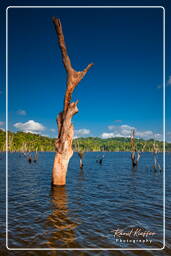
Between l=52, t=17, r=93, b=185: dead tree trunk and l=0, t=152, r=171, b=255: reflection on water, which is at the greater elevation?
l=52, t=17, r=93, b=185: dead tree trunk

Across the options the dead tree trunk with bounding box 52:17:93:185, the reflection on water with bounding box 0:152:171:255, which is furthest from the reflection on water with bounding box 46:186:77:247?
the dead tree trunk with bounding box 52:17:93:185

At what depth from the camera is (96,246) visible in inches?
293

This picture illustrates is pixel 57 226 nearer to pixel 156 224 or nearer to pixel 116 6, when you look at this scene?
pixel 156 224

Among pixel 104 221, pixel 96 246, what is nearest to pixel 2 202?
pixel 104 221

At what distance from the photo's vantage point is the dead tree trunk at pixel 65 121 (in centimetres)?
1638

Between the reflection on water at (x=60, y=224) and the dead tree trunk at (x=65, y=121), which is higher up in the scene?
the dead tree trunk at (x=65, y=121)

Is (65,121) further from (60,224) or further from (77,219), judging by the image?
(60,224)

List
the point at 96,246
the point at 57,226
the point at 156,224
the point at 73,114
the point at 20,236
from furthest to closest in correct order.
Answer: the point at 73,114 < the point at 156,224 < the point at 57,226 < the point at 20,236 < the point at 96,246

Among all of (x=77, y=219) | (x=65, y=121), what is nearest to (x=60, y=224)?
(x=77, y=219)

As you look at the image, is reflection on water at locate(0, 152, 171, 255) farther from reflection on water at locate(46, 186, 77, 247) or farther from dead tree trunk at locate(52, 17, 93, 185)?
dead tree trunk at locate(52, 17, 93, 185)

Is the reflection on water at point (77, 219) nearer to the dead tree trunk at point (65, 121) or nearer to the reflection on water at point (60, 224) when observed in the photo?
the reflection on water at point (60, 224)

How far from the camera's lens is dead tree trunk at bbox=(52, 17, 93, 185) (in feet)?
53.7

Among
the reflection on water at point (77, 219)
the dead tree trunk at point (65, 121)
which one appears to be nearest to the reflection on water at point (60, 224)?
the reflection on water at point (77, 219)

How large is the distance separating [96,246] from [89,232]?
120cm
